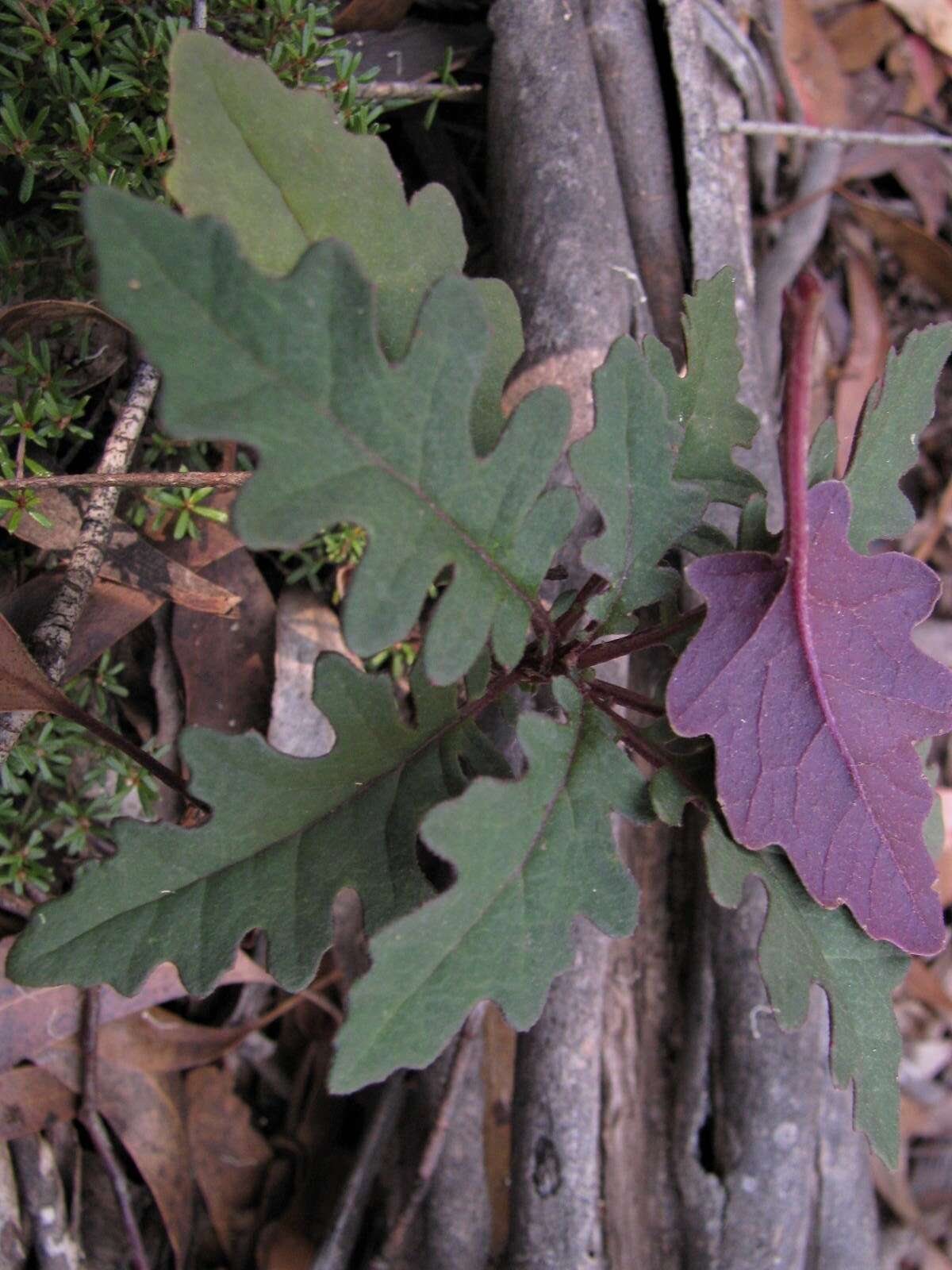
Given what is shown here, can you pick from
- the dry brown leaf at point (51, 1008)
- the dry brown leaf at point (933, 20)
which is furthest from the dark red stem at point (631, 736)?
the dry brown leaf at point (933, 20)

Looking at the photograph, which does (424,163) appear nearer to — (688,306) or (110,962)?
(688,306)

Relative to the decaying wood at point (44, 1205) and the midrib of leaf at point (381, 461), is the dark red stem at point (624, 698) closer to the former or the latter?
the midrib of leaf at point (381, 461)

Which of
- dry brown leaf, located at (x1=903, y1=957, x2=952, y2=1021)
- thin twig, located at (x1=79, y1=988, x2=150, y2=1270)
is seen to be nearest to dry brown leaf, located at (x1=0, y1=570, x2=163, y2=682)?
thin twig, located at (x1=79, y1=988, x2=150, y2=1270)

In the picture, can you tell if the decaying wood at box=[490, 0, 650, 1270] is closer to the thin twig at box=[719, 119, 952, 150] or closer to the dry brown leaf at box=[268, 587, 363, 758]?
the thin twig at box=[719, 119, 952, 150]

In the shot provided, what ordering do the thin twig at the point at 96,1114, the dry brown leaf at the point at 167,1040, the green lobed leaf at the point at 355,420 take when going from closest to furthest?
the green lobed leaf at the point at 355,420 → the thin twig at the point at 96,1114 → the dry brown leaf at the point at 167,1040

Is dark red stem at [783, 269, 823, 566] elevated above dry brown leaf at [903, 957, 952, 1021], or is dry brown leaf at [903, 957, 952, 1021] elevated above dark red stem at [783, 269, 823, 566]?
A: dark red stem at [783, 269, 823, 566]

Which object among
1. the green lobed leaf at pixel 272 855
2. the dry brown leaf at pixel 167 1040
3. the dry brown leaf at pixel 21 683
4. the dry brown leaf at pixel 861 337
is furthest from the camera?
the dry brown leaf at pixel 861 337
